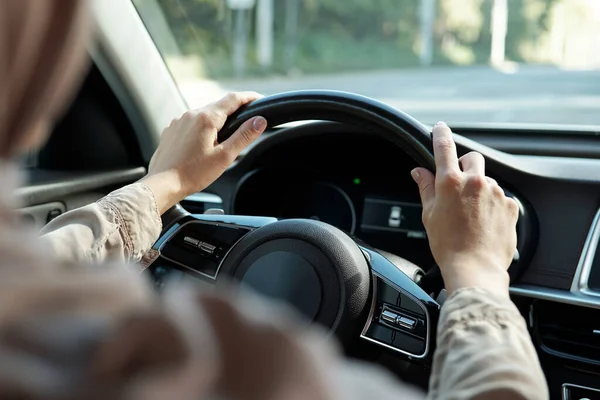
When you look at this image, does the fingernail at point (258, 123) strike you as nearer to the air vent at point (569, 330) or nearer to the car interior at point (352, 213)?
the car interior at point (352, 213)

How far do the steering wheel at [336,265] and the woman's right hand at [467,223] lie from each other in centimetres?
11

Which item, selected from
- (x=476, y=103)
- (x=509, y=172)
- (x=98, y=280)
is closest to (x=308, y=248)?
(x=509, y=172)

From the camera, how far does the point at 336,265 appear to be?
1493 millimetres

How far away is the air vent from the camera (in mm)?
1793

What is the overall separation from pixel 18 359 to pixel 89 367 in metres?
0.04

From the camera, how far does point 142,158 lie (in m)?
2.66

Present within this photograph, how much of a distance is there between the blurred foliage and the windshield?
0.02m

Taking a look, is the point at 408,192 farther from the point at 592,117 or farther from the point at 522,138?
the point at 592,117

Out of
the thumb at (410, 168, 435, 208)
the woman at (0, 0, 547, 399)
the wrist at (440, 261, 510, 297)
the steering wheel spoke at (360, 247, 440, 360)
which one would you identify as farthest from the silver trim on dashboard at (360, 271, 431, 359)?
the woman at (0, 0, 547, 399)

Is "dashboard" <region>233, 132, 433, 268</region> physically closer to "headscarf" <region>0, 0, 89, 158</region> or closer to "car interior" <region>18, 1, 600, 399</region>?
"car interior" <region>18, 1, 600, 399</region>

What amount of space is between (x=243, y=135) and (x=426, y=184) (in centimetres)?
41

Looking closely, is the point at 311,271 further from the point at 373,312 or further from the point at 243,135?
the point at 243,135

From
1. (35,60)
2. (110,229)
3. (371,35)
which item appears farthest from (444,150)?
(371,35)

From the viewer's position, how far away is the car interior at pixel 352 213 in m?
1.49
